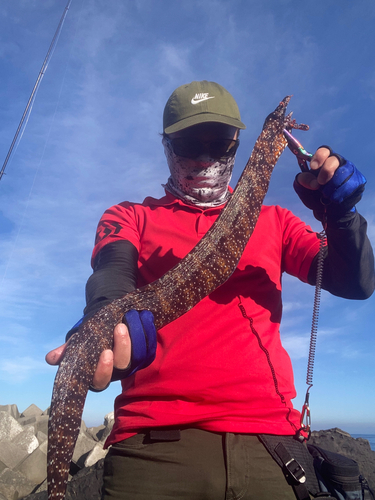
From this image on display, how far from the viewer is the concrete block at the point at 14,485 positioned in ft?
28.9

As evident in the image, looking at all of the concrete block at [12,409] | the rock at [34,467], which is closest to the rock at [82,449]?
the rock at [34,467]

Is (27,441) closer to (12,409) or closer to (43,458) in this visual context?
(43,458)

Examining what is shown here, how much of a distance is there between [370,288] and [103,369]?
2.71 meters

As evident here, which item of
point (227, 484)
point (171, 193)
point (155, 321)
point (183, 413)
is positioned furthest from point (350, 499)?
point (171, 193)

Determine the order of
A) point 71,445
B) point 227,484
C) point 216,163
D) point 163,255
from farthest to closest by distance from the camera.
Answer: point 216,163, point 163,255, point 71,445, point 227,484

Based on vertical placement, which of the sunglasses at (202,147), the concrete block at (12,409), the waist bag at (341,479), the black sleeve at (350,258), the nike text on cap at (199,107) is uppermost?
the nike text on cap at (199,107)

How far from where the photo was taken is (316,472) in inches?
113

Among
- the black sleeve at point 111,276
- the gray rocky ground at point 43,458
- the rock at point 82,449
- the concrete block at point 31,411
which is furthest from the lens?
the concrete block at point 31,411

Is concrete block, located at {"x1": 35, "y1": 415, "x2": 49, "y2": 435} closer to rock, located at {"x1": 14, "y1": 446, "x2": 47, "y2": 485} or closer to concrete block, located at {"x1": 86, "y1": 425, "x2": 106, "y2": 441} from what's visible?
concrete block, located at {"x1": 86, "y1": 425, "x2": 106, "y2": 441}

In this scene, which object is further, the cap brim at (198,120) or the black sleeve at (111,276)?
the cap brim at (198,120)

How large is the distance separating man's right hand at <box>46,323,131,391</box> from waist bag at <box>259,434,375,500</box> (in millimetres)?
1275

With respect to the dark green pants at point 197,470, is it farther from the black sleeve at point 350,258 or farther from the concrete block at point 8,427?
the concrete block at point 8,427

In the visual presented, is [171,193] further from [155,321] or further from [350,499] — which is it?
[350,499]

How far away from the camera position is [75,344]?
9.15 feet
